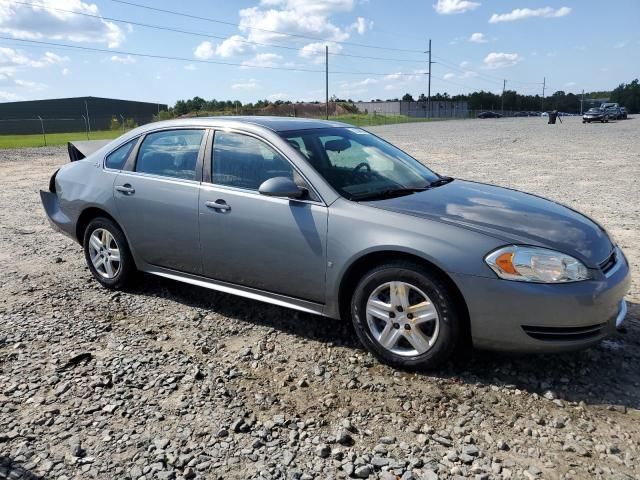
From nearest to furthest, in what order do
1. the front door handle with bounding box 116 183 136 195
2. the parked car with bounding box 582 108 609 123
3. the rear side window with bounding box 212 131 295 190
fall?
1. the rear side window with bounding box 212 131 295 190
2. the front door handle with bounding box 116 183 136 195
3. the parked car with bounding box 582 108 609 123

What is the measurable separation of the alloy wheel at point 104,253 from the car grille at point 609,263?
13.0 ft

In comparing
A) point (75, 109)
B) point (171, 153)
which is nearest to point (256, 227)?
point (171, 153)

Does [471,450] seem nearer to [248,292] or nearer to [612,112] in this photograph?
[248,292]

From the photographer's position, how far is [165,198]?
454 centimetres

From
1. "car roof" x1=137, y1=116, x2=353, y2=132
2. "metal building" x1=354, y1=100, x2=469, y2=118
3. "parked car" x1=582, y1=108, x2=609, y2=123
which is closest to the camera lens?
"car roof" x1=137, y1=116, x2=353, y2=132

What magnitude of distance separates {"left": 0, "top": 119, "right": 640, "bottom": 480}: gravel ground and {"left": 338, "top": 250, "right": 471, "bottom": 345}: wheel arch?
1.18ft

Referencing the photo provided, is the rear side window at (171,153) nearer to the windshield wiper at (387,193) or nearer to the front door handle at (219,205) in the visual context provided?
the front door handle at (219,205)

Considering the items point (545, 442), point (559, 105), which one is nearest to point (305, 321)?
point (545, 442)

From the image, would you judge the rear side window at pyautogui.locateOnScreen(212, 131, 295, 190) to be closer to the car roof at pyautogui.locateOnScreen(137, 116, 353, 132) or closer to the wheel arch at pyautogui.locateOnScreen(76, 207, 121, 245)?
the car roof at pyautogui.locateOnScreen(137, 116, 353, 132)

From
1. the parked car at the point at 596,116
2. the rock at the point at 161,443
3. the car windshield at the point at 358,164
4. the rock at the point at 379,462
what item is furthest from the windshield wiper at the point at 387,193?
the parked car at the point at 596,116

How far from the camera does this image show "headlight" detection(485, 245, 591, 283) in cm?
318

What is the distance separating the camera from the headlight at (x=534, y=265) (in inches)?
125

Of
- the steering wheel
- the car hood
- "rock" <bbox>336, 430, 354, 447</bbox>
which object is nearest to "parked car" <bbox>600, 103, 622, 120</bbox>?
the car hood

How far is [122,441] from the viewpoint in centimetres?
291
